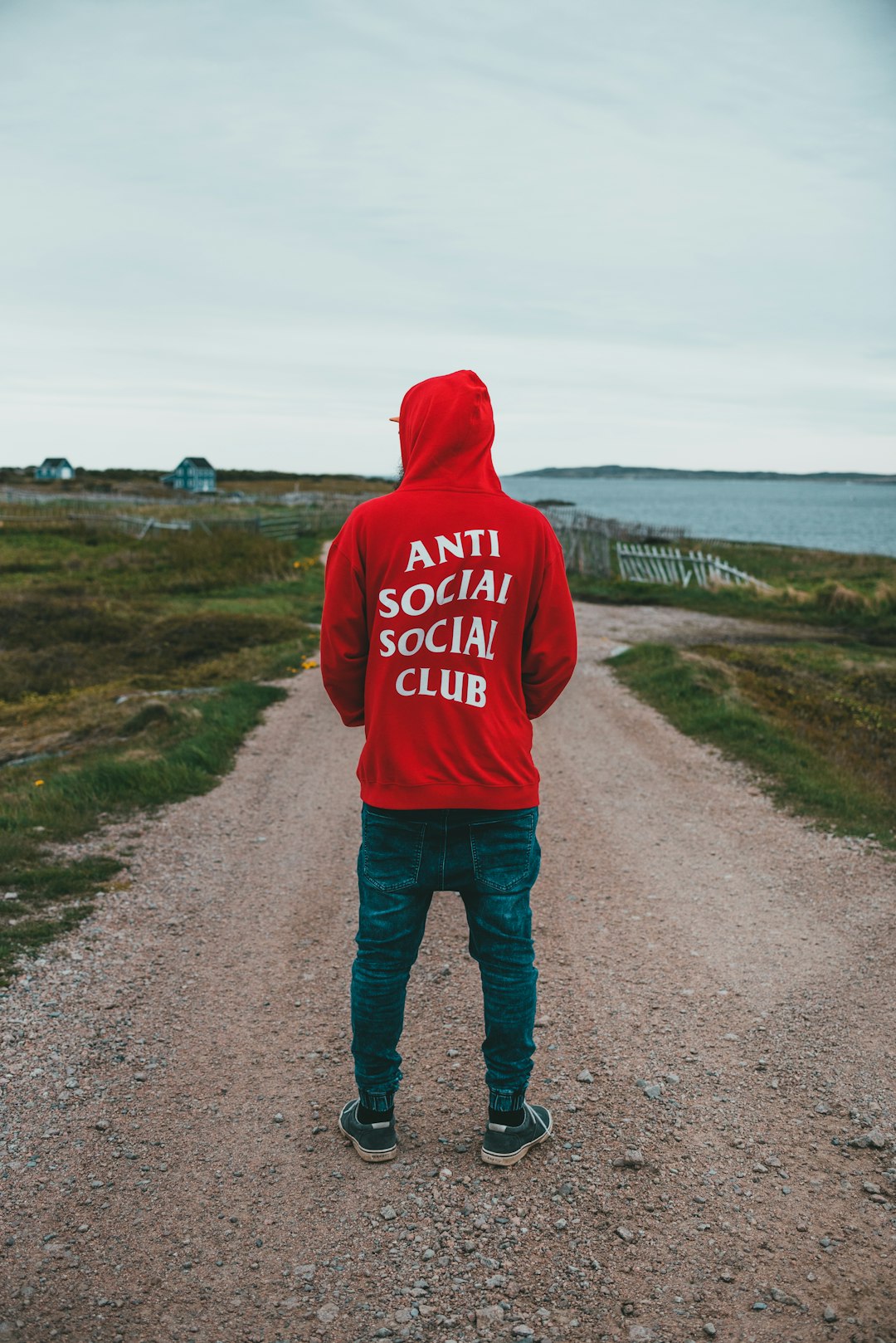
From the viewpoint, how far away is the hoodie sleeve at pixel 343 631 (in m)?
3.01

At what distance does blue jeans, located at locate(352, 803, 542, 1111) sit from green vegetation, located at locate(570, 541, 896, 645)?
17.4 m

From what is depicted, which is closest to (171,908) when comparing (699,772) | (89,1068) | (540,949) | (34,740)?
(89,1068)

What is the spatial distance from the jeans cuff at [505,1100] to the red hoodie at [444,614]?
0.98 m

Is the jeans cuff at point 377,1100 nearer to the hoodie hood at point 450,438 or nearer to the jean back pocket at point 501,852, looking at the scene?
the jean back pocket at point 501,852

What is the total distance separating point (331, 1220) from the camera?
2.94 metres

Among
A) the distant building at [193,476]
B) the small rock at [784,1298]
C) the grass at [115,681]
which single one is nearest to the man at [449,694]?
the small rock at [784,1298]

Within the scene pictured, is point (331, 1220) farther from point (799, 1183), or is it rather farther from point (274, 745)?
point (274, 745)

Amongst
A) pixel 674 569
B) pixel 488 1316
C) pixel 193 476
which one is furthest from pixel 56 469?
pixel 488 1316

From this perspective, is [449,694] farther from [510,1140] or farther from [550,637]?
[510,1140]

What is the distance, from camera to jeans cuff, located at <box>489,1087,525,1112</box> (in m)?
3.18

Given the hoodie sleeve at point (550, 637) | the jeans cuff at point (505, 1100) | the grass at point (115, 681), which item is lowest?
the grass at point (115, 681)

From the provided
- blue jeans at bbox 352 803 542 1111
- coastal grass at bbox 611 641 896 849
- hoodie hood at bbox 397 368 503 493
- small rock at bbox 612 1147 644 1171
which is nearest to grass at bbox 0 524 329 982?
blue jeans at bbox 352 803 542 1111

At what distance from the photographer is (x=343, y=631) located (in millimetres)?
3072

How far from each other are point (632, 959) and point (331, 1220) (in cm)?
230
